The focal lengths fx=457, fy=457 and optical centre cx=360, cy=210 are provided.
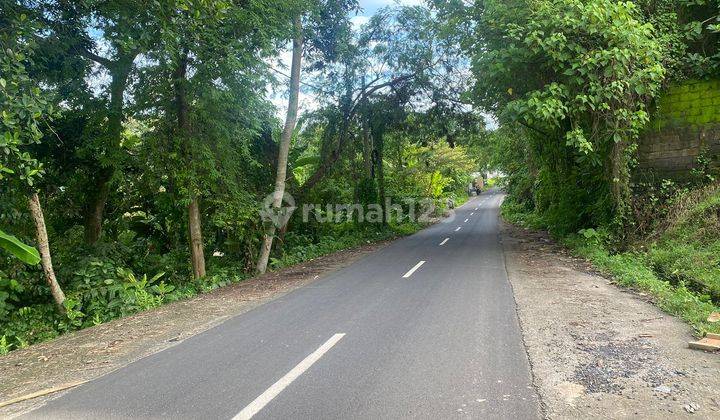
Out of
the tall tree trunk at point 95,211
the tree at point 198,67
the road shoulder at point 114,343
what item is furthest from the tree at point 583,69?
the tall tree trunk at point 95,211

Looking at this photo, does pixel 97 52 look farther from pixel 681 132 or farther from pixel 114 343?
pixel 681 132

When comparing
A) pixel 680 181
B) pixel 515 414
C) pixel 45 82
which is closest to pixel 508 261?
pixel 680 181

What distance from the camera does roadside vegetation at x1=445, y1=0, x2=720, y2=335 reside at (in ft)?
32.9

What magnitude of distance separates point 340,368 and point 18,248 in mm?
3668

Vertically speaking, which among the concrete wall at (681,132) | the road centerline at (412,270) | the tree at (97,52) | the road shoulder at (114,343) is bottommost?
the road centerline at (412,270)

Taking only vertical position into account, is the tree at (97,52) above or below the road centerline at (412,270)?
above

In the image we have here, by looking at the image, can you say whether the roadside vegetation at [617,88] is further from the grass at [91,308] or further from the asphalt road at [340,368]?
the grass at [91,308]

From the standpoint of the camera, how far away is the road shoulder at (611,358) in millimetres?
3746

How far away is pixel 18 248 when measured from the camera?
4887 mm

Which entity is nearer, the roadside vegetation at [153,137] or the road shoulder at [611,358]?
the road shoulder at [611,358]

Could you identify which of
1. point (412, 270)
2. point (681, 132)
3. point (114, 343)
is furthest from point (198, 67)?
point (681, 132)

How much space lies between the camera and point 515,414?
3658 millimetres

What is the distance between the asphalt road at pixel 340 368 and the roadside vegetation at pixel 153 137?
6.37ft

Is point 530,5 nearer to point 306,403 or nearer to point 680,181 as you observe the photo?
point 680,181
